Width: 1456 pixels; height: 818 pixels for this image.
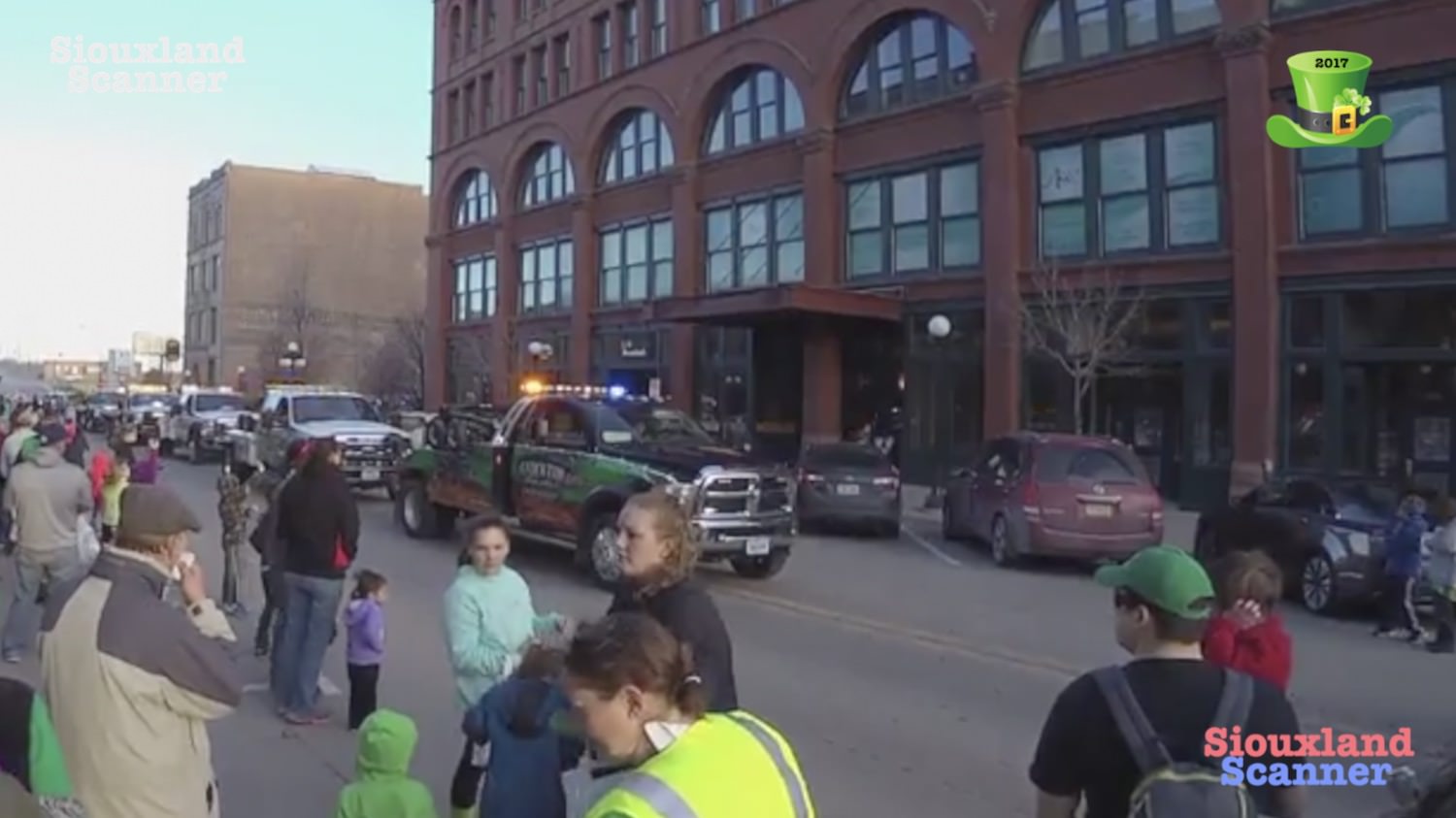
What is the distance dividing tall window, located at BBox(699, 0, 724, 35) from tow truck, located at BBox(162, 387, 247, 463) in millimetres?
16644

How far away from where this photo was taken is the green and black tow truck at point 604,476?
552 inches

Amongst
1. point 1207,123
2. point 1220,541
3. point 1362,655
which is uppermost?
point 1207,123

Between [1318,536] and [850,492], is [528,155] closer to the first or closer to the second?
[850,492]

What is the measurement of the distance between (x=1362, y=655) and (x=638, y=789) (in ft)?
36.3

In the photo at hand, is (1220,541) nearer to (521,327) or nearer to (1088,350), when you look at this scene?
(1088,350)

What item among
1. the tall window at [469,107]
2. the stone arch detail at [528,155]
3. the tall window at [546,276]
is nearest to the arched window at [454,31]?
the tall window at [469,107]

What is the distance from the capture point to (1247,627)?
471 cm

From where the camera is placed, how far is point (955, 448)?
92.7ft

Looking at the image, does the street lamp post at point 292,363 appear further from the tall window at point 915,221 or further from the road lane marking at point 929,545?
the road lane marking at point 929,545

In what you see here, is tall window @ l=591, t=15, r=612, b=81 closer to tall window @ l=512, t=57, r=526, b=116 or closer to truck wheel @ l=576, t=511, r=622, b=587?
tall window @ l=512, t=57, r=526, b=116

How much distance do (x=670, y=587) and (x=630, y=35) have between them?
37324 mm

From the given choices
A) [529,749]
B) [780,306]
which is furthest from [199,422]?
[529,749]

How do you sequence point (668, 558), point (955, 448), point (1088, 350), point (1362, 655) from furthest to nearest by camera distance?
point (955, 448) → point (1088, 350) → point (1362, 655) → point (668, 558)

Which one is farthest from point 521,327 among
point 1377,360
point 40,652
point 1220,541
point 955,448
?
point 40,652
